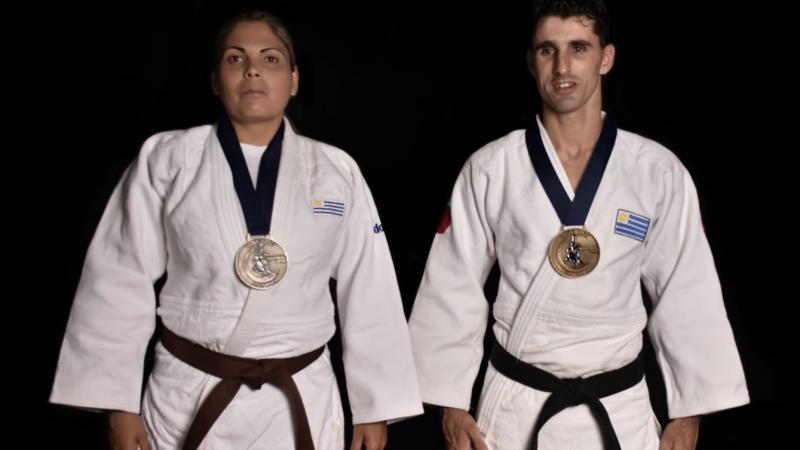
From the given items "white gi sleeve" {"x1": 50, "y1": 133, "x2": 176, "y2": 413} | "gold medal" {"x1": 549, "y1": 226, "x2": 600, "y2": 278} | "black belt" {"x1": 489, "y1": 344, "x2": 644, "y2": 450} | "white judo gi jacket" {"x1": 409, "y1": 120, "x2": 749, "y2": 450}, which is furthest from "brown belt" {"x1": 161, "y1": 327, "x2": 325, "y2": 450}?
"gold medal" {"x1": 549, "y1": 226, "x2": 600, "y2": 278}

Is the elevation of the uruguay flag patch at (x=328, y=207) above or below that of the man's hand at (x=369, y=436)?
above

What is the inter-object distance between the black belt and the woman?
312mm

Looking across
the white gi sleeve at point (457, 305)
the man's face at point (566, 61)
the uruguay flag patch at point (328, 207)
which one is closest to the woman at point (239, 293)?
the uruguay flag patch at point (328, 207)

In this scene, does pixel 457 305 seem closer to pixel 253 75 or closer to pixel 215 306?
pixel 215 306

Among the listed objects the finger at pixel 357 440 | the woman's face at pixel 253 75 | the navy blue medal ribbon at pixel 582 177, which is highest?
the woman's face at pixel 253 75

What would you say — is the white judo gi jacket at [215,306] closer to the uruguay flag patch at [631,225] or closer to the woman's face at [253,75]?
the woman's face at [253,75]

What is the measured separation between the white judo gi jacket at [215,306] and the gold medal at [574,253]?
0.49m

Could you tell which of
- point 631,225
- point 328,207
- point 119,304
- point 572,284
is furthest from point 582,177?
point 119,304

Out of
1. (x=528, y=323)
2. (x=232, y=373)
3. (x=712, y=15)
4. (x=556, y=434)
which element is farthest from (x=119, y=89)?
(x=712, y=15)

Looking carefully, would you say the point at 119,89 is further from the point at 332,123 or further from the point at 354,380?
the point at 354,380

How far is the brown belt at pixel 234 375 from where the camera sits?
221 cm

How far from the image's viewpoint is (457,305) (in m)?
2.56

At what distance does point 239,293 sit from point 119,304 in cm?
34

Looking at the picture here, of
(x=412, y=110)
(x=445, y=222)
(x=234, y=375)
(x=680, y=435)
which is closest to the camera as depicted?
(x=234, y=375)
